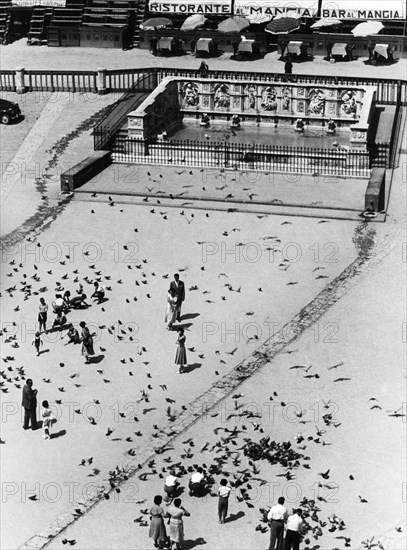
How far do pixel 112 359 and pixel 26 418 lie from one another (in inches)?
161

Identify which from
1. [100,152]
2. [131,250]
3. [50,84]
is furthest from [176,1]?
[131,250]

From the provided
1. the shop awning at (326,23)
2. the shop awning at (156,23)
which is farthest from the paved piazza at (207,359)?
the shop awning at (326,23)

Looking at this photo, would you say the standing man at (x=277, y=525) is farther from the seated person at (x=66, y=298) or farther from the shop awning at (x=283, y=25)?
the shop awning at (x=283, y=25)

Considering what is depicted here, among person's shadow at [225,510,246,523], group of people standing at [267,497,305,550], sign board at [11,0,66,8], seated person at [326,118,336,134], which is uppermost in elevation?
sign board at [11,0,66,8]

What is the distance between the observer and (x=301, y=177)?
54.4 m

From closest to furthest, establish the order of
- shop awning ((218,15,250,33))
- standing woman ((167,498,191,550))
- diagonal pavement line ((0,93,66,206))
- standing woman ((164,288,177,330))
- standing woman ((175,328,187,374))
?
standing woman ((167,498,191,550)), standing woman ((175,328,187,374)), standing woman ((164,288,177,330)), diagonal pavement line ((0,93,66,206)), shop awning ((218,15,250,33))

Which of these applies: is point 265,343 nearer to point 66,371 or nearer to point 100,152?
point 66,371

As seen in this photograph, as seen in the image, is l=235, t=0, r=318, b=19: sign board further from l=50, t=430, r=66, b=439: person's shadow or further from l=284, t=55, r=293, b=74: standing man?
l=50, t=430, r=66, b=439: person's shadow

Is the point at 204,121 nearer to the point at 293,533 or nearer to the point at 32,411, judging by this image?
the point at 32,411

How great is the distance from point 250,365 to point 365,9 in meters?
35.6

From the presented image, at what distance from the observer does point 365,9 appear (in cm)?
7125

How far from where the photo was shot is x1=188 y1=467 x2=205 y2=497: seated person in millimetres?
33094

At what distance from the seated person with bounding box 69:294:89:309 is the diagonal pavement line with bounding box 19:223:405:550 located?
5729mm

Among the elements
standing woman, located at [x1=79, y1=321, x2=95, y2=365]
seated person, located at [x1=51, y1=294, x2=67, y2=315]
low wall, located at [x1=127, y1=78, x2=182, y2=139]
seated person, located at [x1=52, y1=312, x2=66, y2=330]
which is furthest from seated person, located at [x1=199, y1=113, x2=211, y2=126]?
standing woman, located at [x1=79, y1=321, x2=95, y2=365]
